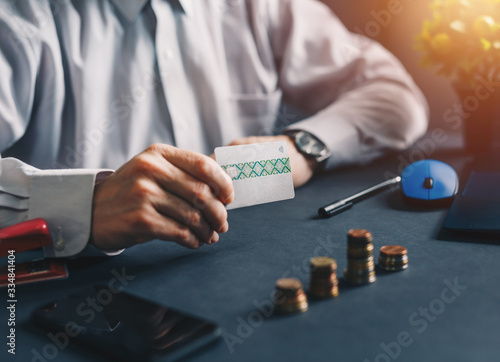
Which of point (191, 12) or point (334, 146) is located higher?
point (191, 12)

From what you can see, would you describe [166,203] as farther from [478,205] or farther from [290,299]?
[478,205]

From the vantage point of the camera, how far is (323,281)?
1.74ft

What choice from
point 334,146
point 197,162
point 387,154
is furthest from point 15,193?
point 387,154

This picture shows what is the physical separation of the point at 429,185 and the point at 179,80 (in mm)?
645

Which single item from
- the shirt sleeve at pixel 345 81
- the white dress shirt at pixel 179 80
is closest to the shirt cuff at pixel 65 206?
the white dress shirt at pixel 179 80

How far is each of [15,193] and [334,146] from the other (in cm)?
67

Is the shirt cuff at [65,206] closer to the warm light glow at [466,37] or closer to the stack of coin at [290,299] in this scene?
the stack of coin at [290,299]

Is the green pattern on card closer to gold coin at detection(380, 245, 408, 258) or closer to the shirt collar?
gold coin at detection(380, 245, 408, 258)

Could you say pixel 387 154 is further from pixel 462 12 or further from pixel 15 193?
pixel 15 193

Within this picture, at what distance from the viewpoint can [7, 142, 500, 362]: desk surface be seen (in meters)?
0.44

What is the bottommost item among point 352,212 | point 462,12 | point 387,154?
point 387,154

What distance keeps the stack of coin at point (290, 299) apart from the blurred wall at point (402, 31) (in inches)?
49.9

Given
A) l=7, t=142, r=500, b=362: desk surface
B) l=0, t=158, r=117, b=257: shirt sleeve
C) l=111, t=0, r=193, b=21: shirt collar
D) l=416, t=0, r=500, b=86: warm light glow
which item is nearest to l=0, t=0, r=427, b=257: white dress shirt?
l=111, t=0, r=193, b=21: shirt collar

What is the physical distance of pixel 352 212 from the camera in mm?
840
